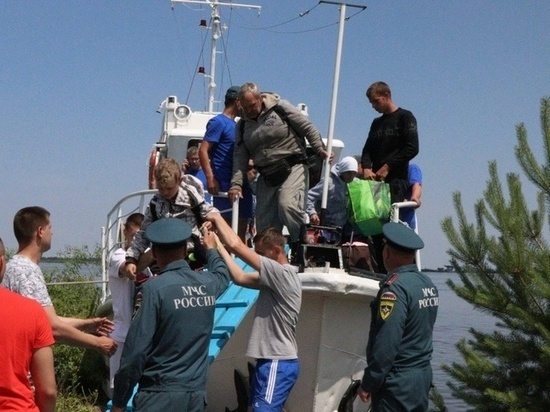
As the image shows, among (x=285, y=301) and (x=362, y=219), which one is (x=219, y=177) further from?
(x=285, y=301)

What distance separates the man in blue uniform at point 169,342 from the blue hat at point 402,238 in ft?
3.97

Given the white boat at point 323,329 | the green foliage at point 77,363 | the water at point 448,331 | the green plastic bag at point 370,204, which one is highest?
the green plastic bag at point 370,204

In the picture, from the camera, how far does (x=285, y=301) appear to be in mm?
5270

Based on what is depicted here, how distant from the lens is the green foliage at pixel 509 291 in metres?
6.65

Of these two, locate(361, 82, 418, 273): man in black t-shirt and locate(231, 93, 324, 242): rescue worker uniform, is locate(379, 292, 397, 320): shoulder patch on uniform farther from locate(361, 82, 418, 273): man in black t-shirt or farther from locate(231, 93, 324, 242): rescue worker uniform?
locate(361, 82, 418, 273): man in black t-shirt

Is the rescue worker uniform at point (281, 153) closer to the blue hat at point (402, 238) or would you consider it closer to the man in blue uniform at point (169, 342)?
the blue hat at point (402, 238)

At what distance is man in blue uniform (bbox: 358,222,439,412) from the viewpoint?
4.82 m

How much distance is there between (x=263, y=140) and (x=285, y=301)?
2130mm

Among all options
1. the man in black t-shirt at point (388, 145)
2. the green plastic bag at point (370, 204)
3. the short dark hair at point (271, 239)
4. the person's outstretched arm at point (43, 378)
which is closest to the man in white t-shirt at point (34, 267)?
the person's outstretched arm at point (43, 378)

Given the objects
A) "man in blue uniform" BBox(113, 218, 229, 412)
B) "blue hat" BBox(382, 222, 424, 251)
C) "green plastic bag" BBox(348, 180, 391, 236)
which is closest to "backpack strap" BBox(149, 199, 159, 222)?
"man in blue uniform" BBox(113, 218, 229, 412)

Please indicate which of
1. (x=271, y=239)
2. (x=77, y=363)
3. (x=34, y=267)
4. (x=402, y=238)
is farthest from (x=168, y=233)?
(x=77, y=363)

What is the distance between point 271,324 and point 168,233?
1.02 m

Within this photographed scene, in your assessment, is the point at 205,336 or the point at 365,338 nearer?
the point at 205,336

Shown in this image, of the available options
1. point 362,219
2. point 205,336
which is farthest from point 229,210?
point 205,336
